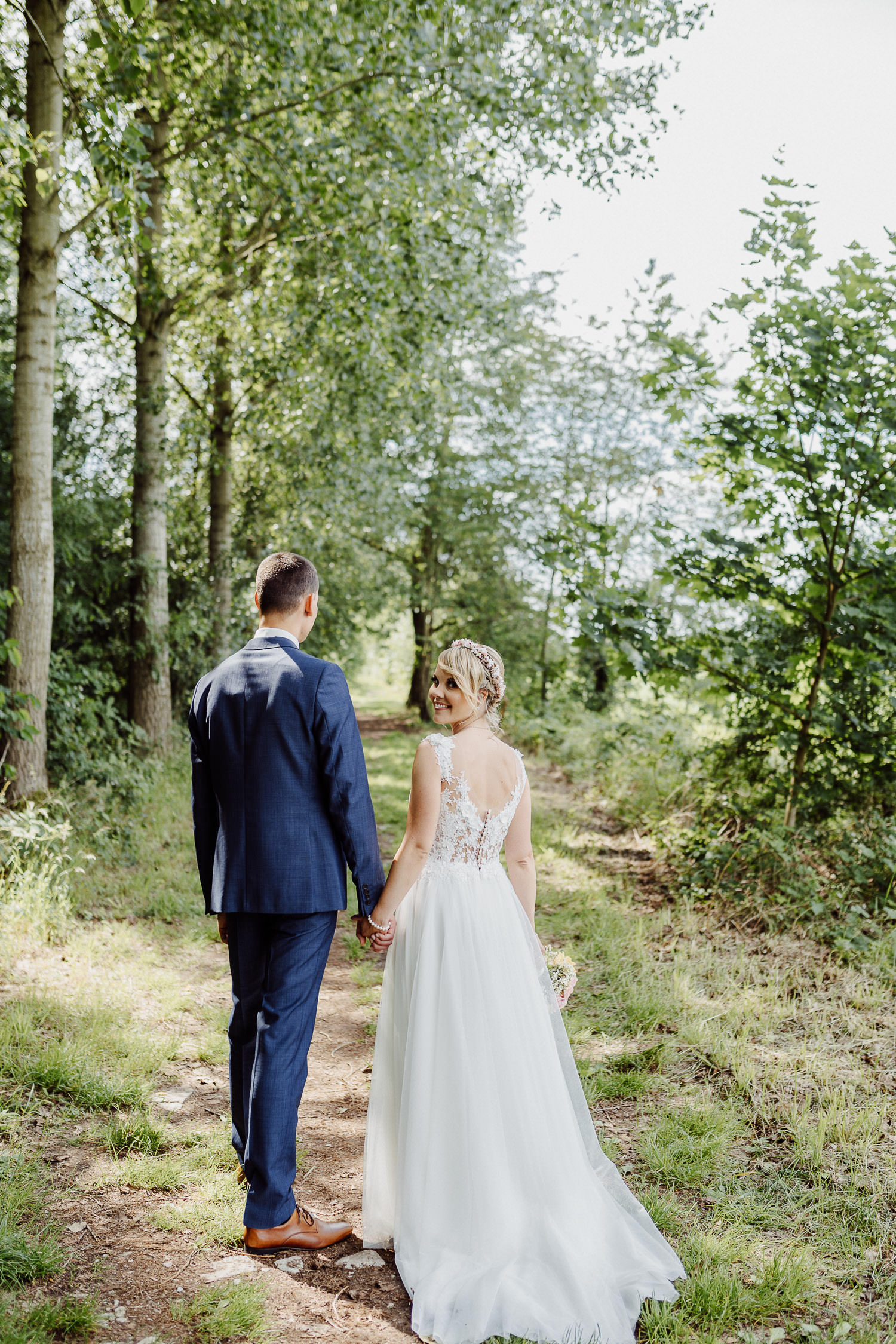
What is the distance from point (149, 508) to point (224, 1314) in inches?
311

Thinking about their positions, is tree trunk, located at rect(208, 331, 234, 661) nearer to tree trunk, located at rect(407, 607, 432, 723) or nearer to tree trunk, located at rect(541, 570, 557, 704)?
tree trunk, located at rect(541, 570, 557, 704)

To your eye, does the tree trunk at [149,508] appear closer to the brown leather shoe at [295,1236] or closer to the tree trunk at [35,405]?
the tree trunk at [35,405]

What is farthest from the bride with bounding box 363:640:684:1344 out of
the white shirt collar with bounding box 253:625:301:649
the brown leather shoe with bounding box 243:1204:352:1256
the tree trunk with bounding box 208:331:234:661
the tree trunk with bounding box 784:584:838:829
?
the tree trunk with bounding box 208:331:234:661

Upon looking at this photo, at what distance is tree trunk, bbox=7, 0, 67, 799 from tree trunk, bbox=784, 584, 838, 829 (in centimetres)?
550

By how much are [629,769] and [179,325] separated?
28.5ft

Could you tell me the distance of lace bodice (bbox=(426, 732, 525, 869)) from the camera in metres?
3.10

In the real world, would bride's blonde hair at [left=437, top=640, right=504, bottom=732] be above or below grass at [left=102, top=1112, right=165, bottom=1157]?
above

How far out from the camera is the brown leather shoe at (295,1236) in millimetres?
2959

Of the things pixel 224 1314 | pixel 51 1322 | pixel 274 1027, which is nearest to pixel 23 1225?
pixel 51 1322

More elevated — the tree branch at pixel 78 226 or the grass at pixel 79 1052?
the tree branch at pixel 78 226

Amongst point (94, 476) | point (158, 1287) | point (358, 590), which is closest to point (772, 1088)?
point (158, 1287)

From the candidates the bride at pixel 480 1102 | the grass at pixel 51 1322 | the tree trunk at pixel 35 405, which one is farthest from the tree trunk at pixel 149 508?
the grass at pixel 51 1322

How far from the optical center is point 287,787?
2.94 metres

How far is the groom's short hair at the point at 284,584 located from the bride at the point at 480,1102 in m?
0.55
